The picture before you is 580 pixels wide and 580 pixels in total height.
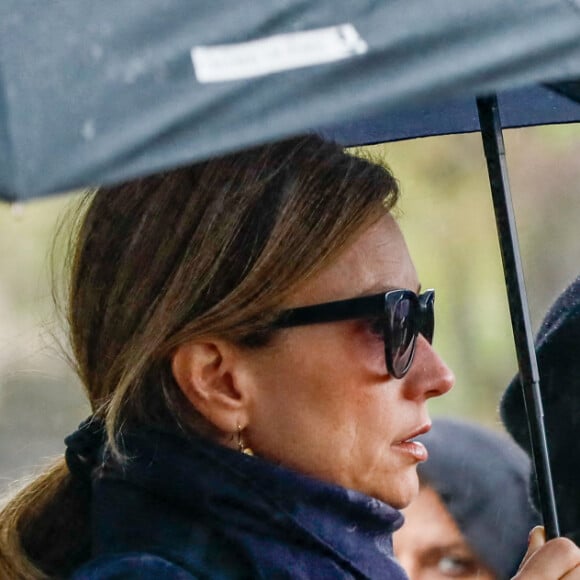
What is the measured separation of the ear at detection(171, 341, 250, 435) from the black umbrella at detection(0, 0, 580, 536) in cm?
98

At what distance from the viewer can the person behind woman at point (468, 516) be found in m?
4.27

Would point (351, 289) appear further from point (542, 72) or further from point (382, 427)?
point (542, 72)

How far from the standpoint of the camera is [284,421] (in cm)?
237

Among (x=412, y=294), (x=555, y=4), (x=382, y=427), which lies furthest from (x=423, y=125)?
(x=555, y=4)

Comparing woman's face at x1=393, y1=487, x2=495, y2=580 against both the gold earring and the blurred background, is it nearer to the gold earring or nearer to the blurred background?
the blurred background

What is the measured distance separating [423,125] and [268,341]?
3.16ft

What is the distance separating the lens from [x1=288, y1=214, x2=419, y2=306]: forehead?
2.40m

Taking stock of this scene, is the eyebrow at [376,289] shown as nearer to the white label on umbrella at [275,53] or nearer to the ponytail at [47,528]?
the ponytail at [47,528]

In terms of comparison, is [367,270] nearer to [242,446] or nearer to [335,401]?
[335,401]

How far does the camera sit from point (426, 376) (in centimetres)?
244

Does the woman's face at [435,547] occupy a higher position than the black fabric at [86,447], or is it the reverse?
the black fabric at [86,447]

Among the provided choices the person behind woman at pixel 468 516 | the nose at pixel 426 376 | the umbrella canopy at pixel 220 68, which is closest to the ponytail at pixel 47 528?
the nose at pixel 426 376

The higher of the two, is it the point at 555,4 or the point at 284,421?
the point at 555,4

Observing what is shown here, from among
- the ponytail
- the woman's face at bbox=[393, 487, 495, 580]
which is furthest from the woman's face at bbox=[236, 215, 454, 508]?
the woman's face at bbox=[393, 487, 495, 580]
